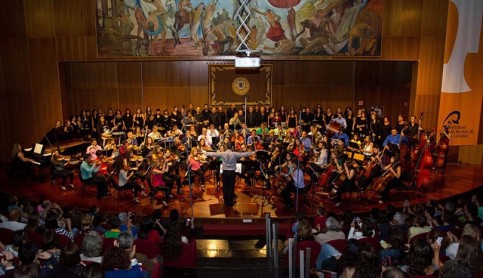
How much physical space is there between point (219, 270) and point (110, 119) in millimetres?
11491

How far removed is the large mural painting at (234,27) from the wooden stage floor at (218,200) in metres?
6.07

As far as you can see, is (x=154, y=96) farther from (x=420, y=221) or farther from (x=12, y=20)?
(x=420, y=221)

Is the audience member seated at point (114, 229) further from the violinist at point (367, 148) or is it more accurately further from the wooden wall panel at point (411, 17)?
the wooden wall panel at point (411, 17)

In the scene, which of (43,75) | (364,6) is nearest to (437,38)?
(364,6)

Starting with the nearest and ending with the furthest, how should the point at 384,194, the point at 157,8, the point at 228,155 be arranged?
the point at 228,155, the point at 384,194, the point at 157,8

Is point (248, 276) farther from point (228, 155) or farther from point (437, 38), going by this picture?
point (437, 38)

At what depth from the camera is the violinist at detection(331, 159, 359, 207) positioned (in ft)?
34.5

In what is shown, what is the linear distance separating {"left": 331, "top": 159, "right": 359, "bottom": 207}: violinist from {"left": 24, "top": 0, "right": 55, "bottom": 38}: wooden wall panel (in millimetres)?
12476

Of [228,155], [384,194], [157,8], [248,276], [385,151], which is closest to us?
[248,276]

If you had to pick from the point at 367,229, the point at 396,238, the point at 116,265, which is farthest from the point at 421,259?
the point at 116,265

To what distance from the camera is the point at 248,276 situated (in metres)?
6.72

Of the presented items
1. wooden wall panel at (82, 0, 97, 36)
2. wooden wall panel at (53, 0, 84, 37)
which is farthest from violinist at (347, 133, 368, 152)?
wooden wall panel at (53, 0, 84, 37)

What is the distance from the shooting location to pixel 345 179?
1062 centimetres

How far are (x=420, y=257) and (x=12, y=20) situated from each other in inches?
666
